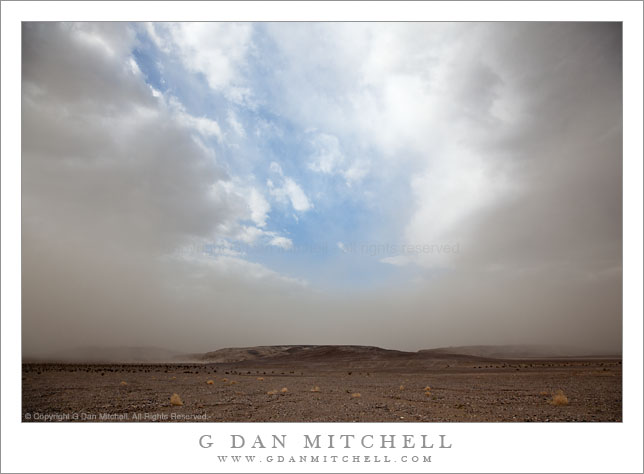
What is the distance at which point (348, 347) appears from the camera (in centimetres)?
6712

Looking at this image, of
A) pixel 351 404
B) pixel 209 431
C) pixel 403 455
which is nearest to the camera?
pixel 403 455

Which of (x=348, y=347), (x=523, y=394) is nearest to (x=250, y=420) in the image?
(x=523, y=394)

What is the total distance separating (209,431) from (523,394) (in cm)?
1142

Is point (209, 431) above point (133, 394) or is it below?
above

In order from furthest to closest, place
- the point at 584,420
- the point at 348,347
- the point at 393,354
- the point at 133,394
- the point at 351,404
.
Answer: the point at 348,347
the point at 393,354
the point at 133,394
the point at 351,404
the point at 584,420

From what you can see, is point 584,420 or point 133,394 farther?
point 133,394

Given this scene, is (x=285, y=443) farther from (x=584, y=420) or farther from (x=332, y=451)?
(x=584, y=420)

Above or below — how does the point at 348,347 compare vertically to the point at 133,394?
below

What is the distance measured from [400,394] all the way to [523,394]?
14.8ft

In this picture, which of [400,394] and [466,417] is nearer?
[466,417]

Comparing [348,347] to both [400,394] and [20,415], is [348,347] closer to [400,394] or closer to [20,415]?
[400,394]

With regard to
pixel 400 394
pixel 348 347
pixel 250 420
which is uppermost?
pixel 250 420

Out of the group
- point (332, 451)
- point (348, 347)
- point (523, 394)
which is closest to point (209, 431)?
point (332, 451)

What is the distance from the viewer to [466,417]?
1055 cm
